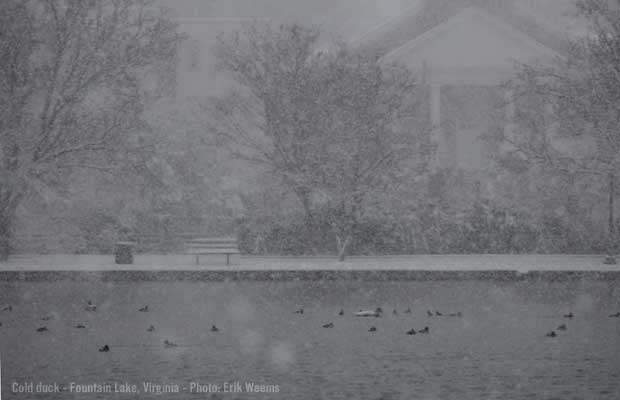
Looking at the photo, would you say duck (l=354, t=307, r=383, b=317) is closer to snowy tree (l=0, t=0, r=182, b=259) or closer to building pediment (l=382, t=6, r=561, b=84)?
snowy tree (l=0, t=0, r=182, b=259)

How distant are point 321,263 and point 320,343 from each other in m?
9.87

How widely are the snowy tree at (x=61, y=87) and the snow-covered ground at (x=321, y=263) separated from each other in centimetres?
177

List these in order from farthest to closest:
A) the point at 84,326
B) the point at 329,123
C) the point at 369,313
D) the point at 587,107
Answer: the point at 329,123, the point at 587,107, the point at 369,313, the point at 84,326

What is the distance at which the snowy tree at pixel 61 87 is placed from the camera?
806 inches

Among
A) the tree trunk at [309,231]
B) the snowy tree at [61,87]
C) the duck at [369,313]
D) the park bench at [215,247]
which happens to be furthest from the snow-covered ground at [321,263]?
the duck at [369,313]

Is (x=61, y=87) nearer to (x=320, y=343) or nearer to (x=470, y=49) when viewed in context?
(x=320, y=343)

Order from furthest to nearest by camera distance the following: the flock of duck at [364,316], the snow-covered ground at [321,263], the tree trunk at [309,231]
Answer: the tree trunk at [309,231]
the snow-covered ground at [321,263]
the flock of duck at [364,316]

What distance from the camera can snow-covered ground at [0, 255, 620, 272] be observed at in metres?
17.9

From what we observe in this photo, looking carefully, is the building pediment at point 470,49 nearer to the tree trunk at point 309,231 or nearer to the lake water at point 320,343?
the tree trunk at point 309,231

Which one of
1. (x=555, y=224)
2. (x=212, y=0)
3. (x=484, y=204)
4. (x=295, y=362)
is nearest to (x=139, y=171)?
(x=484, y=204)

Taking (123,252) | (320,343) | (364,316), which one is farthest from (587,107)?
(320,343)

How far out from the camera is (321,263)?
64.6ft

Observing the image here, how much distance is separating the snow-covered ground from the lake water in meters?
2.11

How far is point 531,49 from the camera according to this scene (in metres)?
31.3
